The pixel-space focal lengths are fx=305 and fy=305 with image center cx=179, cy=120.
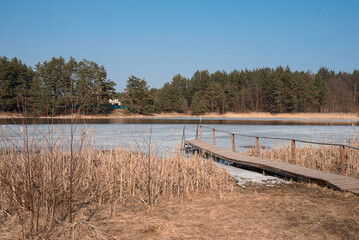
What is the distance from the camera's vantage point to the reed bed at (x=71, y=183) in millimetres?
3695

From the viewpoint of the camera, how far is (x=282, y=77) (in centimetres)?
5734

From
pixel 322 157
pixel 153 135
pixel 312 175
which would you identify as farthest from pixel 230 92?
pixel 312 175

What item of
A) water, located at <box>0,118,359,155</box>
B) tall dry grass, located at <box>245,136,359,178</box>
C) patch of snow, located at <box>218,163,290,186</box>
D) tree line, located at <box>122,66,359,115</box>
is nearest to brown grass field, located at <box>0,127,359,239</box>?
water, located at <box>0,118,359,155</box>

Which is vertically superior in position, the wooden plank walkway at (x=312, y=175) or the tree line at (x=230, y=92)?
the tree line at (x=230, y=92)

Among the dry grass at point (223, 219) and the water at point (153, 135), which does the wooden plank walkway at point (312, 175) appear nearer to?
the dry grass at point (223, 219)

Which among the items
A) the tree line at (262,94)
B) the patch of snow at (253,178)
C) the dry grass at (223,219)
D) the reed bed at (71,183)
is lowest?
the patch of snow at (253,178)

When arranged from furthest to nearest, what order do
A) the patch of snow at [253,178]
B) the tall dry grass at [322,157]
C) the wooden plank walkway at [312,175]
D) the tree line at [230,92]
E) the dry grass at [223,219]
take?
1. the tree line at [230,92]
2. the tall dry grass at [322,157]
3. the patch of snow at [253,178]
4. the wooden plank walkway at [312,175]
5. the dry grass at [223,219]

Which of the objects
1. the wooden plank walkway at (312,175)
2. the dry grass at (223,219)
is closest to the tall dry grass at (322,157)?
the wooden plank walkway at (312,175)

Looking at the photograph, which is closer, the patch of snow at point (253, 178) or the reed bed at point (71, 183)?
the reed bed at point (71, 183)

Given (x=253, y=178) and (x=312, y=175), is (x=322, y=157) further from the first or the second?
(x=312, y=175)

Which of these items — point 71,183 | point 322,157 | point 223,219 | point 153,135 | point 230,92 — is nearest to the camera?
point 71,183

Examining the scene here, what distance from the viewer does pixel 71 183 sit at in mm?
3588

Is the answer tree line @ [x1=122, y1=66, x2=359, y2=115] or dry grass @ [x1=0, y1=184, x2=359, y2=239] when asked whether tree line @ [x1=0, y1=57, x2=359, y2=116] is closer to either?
tree line @ [x1=122, y1=66, x2=359, y2=115]

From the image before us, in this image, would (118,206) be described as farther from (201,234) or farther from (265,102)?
(265,102)
